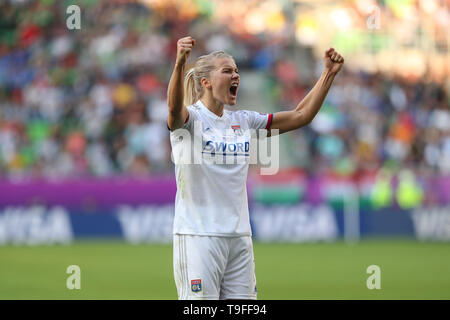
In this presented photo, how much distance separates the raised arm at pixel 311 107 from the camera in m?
5.83

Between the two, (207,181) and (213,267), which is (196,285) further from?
(207,181)

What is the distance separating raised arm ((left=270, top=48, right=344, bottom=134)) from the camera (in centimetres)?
583

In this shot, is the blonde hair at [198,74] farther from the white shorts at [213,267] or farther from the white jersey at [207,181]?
the white shorts at [213,267]

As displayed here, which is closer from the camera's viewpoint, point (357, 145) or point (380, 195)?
point (380, 195)

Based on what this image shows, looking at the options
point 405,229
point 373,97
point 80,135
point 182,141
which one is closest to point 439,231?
point 405,229

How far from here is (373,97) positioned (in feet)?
68.0

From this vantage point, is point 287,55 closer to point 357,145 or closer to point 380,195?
point 357,145

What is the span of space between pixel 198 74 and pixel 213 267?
1.26 m

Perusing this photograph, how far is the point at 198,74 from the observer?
5.62 meters

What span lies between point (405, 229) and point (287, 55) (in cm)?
570

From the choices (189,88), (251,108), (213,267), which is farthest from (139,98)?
(213,267)

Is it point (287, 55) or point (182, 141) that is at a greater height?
point (287, 55)

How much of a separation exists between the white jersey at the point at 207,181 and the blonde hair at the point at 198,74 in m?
0.27

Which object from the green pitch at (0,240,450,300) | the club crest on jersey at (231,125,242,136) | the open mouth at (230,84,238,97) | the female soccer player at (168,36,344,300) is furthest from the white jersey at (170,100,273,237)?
the green pitch at (0,240,450,300)
